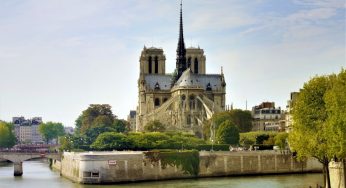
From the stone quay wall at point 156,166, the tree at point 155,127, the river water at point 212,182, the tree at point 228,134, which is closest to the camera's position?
the river water at point 212,182

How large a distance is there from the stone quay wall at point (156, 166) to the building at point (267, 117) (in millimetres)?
46204

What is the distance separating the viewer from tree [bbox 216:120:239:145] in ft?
327

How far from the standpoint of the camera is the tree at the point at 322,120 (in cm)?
5016

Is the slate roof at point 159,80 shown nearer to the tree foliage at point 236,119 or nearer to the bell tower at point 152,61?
the bell tower at point 152,61

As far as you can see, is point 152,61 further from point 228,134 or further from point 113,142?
point 113,142

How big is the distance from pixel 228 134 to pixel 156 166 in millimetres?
24245

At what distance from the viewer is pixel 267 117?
14138 cm

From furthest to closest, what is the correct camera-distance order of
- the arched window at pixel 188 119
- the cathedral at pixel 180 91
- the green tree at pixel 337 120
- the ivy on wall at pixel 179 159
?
the arched window at pixel 188 119 → the cathedral at pixel 180 91 → the ivy on wall at pixel 179 159 → the green tree at pixel 337 120

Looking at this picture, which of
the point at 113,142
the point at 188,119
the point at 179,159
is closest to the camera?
the point at 179,159

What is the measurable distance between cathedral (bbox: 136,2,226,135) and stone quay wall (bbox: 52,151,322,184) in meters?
40.1

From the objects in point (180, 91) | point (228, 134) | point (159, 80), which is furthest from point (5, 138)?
point (228, 134)

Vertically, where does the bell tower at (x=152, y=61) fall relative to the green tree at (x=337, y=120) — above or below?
above

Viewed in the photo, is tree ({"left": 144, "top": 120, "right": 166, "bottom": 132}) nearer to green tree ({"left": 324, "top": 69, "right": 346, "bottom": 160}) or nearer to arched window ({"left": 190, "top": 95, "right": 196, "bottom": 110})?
arched window ({"left": 190, "top": 95, "right": 196, "bottom": 110})

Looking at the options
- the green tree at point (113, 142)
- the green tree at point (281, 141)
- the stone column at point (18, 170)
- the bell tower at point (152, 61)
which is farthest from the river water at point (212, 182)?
the bell tower at point (152, 61)
